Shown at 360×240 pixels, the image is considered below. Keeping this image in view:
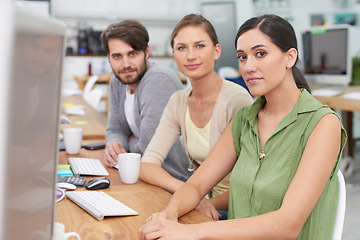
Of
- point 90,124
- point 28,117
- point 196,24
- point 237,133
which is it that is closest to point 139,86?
point 196,24

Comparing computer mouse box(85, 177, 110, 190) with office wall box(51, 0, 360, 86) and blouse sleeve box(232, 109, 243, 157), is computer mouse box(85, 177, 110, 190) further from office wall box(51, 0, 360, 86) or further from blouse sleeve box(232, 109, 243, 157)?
office wall box(51, 0, 360, 86)

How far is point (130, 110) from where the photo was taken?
218cm

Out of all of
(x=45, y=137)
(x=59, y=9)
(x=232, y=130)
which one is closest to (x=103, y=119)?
(x=232, y=130)

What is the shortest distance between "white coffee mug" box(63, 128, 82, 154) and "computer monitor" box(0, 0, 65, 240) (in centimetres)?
118

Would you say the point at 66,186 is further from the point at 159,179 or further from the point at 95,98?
the point at 95,98

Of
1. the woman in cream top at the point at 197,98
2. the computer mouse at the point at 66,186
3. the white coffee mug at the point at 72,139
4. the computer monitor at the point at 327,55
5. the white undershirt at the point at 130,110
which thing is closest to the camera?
the computer mouse at the point at 66,186

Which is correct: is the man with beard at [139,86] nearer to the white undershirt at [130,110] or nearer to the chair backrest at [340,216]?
the white undershirt at [130,110]

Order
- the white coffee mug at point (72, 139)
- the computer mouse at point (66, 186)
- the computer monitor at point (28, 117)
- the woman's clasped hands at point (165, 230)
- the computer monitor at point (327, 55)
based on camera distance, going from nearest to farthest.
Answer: the computer monitor at point (28, 117), the woman's clasped hands at point (165, 230), the computer mouse at point (66, 186), the white coffee mug at point (72, 139), the computer monitor at point (327, 55)

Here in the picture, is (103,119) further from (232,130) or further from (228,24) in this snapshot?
(228,24)

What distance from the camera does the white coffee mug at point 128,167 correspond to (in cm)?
138

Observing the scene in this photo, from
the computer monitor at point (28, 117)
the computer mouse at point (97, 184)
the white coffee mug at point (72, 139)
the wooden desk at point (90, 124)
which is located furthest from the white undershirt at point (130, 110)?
the computer monitor at point (28, 117)

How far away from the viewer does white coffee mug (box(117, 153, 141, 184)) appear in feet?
4.52

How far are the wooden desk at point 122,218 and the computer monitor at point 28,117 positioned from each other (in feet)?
1.29

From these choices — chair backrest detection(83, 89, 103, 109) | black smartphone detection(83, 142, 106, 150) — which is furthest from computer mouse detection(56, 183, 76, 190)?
chair backrest detection(83, 89, 103, 109)
